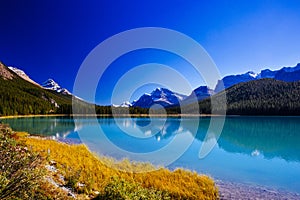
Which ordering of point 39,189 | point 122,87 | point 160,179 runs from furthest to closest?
point 122,87 → point 160,179 → point 39,189

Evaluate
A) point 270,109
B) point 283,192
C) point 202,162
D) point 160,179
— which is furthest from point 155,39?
point 270,109

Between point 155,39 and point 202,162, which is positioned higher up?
point 155,39

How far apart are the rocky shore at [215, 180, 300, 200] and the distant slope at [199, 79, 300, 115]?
11725 cm

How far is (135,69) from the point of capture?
12.7m

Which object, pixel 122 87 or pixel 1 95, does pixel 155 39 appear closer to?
pixel 122 87

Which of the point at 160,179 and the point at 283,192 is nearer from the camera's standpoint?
the point at 160,179

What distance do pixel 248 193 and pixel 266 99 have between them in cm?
15333

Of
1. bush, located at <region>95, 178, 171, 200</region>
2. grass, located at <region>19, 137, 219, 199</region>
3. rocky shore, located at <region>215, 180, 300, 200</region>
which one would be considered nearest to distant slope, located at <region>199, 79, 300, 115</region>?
rocky shore, located at <region>215, 180, 300, 200</region>

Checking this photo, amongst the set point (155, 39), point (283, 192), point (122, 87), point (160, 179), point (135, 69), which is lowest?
point (283, 192)

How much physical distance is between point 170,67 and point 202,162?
963 cm

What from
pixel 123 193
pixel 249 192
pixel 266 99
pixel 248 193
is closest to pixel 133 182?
pixel 123 193

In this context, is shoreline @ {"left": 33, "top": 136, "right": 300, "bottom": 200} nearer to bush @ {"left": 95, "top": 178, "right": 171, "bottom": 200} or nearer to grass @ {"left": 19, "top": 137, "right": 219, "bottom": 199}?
grass @ {"left": 19, "top": 137, "right": 219, "bottom": 199}

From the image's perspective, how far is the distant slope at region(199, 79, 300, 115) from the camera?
121200mm

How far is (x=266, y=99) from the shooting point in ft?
496
